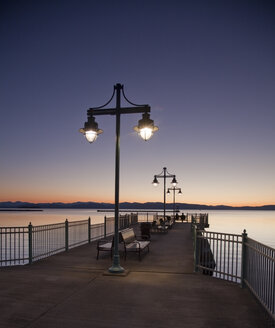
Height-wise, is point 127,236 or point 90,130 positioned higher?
point 90,130

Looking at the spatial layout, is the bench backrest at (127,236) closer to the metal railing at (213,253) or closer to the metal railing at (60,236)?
the metal railing at (60,236)

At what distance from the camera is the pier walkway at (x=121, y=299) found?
15.6ft

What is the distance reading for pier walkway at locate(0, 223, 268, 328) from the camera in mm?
4750

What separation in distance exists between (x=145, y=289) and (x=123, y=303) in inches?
41.2

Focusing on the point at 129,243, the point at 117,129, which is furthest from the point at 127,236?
the point at 117,129

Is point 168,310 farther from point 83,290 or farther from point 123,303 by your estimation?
point 83,290

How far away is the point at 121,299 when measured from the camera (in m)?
→ 5.75

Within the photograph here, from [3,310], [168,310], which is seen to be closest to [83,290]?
[3,310]

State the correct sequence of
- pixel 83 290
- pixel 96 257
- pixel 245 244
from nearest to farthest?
1. pixel 83 290
2. pixel 245 244
3. pixel 96 257

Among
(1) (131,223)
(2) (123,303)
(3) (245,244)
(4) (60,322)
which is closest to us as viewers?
(4) (60,322)

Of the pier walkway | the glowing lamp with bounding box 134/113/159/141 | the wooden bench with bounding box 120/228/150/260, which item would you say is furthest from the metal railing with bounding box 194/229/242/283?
the glowing lamp with bounding box 134/113/159/141

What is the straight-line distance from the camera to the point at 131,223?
2741cm

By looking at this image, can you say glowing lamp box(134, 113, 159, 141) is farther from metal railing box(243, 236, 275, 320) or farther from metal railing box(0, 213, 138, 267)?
metal railing box(0, 213, 138, 267)

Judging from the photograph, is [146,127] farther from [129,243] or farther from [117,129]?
[129,243]
